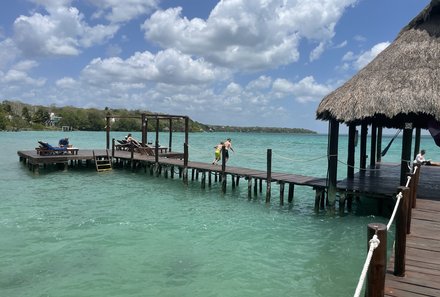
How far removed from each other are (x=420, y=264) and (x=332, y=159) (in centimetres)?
692

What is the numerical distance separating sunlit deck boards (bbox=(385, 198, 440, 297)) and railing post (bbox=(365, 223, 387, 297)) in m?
0.83

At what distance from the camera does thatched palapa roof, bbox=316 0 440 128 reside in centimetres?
1009

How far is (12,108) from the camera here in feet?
371

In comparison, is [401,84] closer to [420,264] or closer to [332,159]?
[332,159]

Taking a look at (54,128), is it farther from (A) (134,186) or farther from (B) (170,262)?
(B) (170,262)

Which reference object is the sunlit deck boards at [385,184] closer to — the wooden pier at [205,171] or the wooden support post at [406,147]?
the wooden support post at [406,147]

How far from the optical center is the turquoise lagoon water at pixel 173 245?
6906 millimetres

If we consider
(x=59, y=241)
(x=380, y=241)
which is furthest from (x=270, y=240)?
(x=380, y=241)

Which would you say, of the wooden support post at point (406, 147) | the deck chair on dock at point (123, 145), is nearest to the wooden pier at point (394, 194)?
the wooden support post at point (406, 147)

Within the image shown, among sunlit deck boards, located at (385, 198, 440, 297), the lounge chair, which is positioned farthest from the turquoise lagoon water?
the lounge chair

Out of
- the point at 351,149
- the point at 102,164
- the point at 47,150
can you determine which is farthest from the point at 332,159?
the point at 47,150

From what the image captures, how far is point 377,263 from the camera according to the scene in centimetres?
358

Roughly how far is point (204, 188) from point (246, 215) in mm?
5180

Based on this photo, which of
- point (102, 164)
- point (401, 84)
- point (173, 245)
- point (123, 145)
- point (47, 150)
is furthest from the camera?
point (123, 145)
